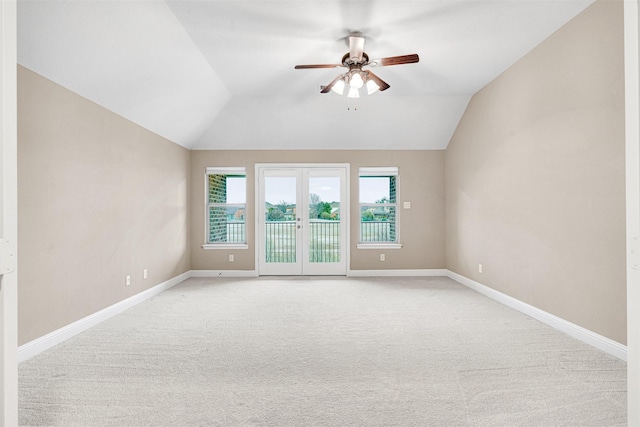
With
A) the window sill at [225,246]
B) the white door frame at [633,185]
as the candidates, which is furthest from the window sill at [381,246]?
the white door frame at [633,185]

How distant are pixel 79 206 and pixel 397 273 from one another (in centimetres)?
476

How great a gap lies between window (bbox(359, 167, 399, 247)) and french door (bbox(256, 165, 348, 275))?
0.38 meters

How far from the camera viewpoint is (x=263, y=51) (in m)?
3.38

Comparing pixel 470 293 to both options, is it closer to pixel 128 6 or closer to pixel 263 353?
pixel 263 353

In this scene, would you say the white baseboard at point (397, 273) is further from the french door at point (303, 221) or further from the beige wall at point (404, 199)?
the french door at point (303, 221)

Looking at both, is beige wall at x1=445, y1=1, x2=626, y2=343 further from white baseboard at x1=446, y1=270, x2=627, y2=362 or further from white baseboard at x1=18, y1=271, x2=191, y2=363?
white baseboard at x1=18, y1=271, x2=191, y2=363

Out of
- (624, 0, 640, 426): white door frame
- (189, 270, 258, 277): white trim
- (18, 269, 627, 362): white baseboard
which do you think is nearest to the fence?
(189, 270, 258, 277): white trim

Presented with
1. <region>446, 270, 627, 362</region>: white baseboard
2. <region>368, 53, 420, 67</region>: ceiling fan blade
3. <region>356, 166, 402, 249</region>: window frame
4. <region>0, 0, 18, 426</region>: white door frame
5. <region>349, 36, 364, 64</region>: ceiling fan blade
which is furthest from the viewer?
<region>356, 166, 402, 249</region>: window frame

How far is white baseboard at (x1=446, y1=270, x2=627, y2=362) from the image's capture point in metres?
2.50

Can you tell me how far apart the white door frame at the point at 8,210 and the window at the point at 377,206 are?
5.13m

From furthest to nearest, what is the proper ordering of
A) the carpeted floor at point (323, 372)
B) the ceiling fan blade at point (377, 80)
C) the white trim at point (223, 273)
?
1. the white trim at point (223, 273)
2. the ceiling fan blade at point (377, 80)
3. the carpeted floor at point (323, 372)

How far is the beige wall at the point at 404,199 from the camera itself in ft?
18.9

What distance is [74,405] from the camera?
189cm

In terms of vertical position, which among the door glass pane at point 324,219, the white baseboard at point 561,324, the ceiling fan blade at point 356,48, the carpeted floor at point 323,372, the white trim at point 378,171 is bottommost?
the carpeted floor at point 323,372
